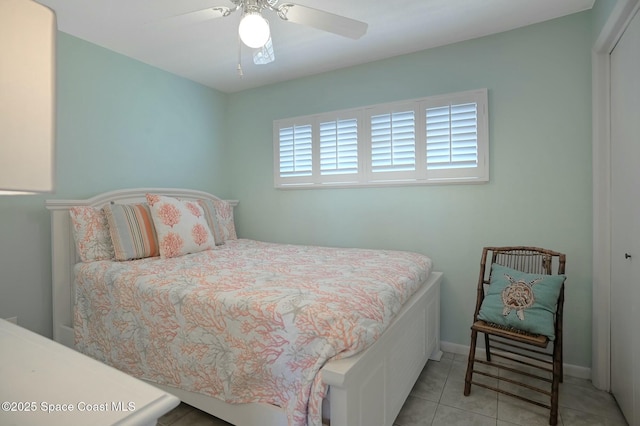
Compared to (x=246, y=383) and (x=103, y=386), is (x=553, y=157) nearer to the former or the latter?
(x=246, y=383)

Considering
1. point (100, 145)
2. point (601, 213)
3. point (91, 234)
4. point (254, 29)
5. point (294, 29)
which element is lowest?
point (91, 234)

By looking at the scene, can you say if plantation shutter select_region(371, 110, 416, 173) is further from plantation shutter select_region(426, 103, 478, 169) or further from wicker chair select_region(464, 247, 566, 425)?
wicker chair select_region(464, 247, 566, 425)

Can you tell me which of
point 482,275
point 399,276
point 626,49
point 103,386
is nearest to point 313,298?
point 399,276

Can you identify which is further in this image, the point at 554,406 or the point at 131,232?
the point at 131,232

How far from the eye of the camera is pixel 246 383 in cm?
142

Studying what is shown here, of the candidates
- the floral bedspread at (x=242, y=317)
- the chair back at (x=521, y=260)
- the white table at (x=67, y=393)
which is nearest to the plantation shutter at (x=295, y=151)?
the floral bedspread at (x=242, y=317)

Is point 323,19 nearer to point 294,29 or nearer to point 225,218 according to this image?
point 294,29

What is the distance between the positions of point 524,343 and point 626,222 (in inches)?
36.1

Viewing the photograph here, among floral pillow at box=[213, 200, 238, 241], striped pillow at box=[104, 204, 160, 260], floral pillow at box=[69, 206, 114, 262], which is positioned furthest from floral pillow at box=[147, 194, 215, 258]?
floral pillow at box=[213, 200, 238, 241]

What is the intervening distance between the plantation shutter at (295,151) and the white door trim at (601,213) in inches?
84.8

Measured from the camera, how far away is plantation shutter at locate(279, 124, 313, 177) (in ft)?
10.7

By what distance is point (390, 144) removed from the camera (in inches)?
111

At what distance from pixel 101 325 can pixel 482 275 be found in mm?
2444

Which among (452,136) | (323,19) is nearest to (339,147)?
(452,136)
